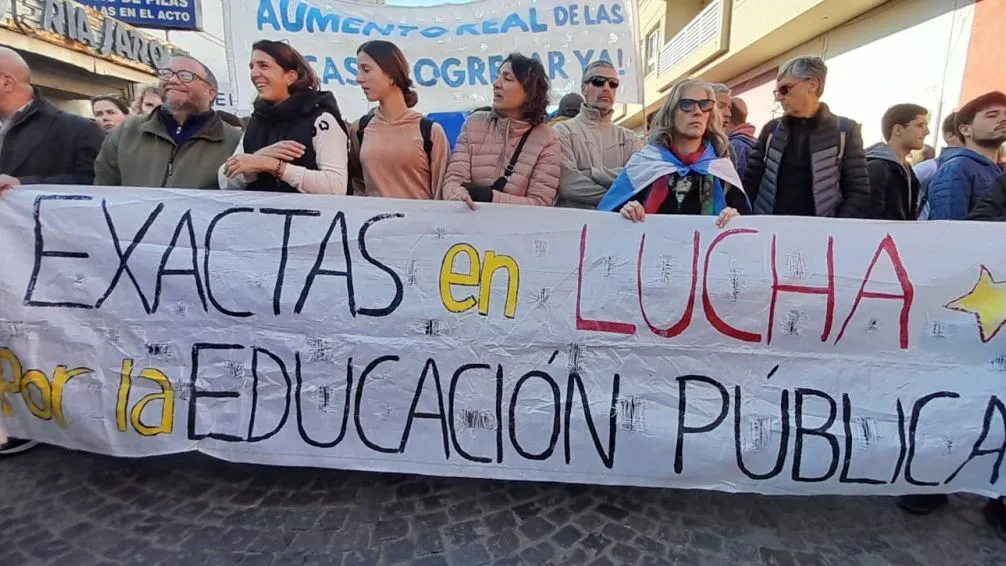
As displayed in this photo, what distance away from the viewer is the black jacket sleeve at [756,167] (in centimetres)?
313

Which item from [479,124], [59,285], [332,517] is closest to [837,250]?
[479,124]

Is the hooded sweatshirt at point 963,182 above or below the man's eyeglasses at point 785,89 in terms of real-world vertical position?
below

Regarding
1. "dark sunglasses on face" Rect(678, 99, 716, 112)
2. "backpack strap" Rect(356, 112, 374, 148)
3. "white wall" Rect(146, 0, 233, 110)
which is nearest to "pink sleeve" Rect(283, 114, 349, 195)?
"backpack strap" Rect(356, 112, 374, 148)

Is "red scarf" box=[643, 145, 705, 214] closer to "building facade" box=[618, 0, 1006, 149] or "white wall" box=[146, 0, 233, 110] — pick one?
"building facade" box=[618, 0, 1006, 149]

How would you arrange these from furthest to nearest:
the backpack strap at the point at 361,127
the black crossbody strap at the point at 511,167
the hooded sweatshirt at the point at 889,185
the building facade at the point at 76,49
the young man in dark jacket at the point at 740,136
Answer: the building facade at the point at 76,49 → the young man in dark jacket at the point at 740,136 → the hooded sweatshirt at the point at 889,185 → the backpack strap at the point at 361,127 → the black crossbody strap at the point at 511,167

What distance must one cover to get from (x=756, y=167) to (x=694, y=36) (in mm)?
13748

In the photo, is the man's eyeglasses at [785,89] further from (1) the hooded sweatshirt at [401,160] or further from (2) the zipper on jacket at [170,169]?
(2) the zipper on jacket at [170,169]

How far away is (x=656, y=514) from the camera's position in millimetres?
2348

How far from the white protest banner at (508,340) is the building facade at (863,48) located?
276cm

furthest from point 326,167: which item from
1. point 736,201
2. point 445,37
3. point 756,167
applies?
point 445,37

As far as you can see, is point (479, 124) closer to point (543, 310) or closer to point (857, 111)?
point (543, 310)

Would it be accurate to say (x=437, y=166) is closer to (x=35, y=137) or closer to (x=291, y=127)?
(x=291, y=127)

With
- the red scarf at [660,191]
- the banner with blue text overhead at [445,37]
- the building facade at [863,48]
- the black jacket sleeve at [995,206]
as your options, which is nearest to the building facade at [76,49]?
the banner with blue text overhead at [445,37]

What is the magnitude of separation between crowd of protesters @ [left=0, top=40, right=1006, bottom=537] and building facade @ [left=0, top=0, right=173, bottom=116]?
8.75 metres
